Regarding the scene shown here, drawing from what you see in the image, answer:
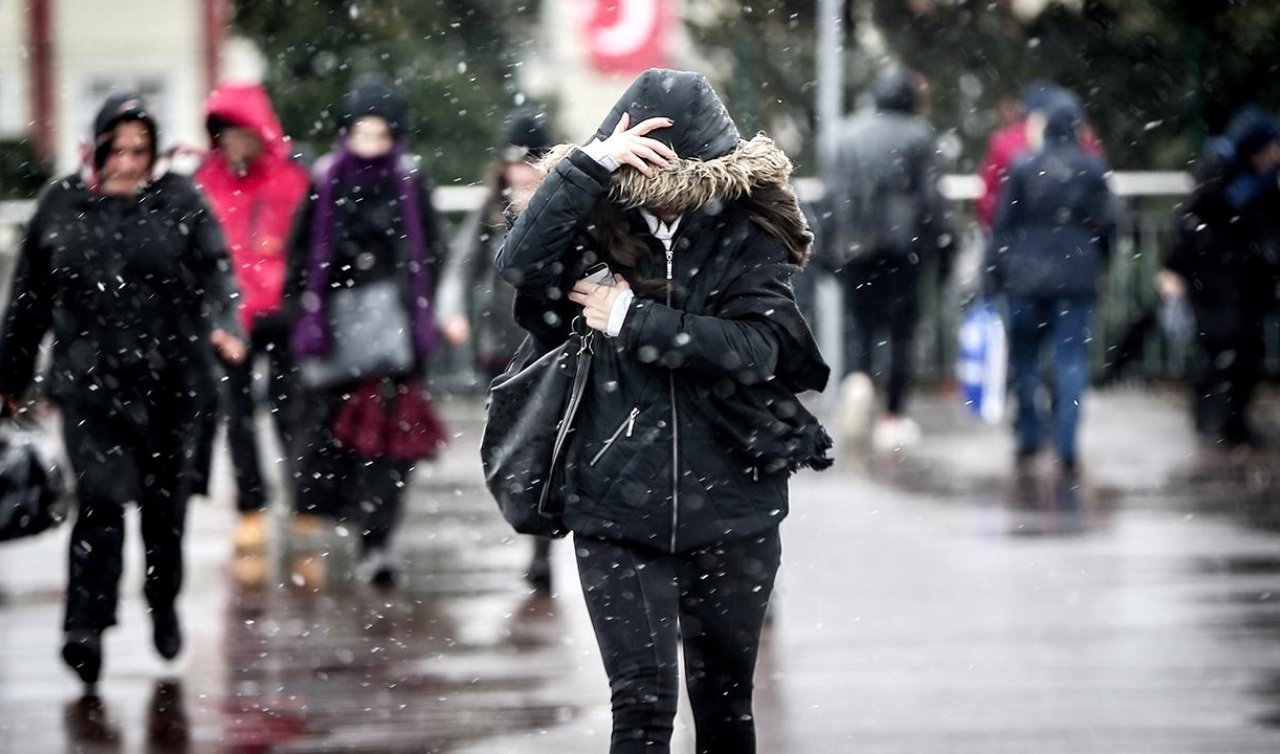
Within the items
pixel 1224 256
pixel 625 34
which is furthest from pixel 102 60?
pixel 1224 256

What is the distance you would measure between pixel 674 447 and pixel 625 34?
46.1 ft

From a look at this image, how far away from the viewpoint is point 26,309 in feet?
24.5

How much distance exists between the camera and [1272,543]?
10164 millimetres


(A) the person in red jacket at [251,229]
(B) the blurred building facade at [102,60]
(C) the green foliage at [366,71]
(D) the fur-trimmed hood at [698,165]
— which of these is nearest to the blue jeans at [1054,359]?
(A) the person in red jacket at [251,229]

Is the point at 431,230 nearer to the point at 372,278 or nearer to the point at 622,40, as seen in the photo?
the point at 372,278

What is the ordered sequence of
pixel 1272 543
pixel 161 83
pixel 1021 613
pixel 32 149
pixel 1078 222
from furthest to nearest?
pixel 161 83 < pixel 32 149 < pixel 1078 222 < pixel 1272 543 < pixel 1021 613

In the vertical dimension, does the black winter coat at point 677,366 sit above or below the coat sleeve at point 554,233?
below

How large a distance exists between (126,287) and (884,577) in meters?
3.45

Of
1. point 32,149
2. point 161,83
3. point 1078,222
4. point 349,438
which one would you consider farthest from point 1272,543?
point 161,83

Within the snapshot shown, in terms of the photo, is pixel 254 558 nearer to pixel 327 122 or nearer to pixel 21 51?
pixel 327 122

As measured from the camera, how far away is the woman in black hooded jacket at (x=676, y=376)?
16.4 feet

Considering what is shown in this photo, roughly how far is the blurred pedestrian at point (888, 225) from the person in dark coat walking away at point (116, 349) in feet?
20.3

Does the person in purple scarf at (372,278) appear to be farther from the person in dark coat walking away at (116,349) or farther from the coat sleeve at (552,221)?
the coat sleeve at (552,221)

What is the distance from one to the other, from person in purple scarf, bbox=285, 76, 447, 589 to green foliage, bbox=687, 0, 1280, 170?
8.46 metres
